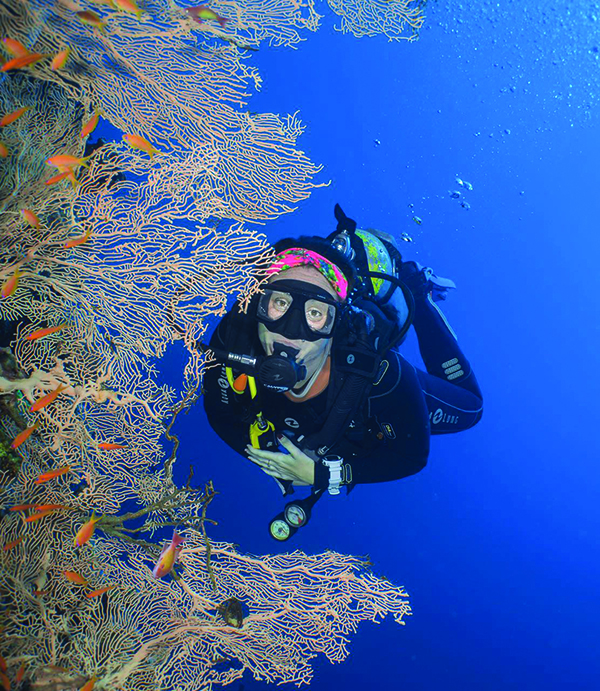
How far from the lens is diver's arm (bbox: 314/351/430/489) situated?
11.2 feet

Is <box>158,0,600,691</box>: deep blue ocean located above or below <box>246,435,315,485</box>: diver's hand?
above

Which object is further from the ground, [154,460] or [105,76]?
[105,76]

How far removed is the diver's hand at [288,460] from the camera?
3.23 meters

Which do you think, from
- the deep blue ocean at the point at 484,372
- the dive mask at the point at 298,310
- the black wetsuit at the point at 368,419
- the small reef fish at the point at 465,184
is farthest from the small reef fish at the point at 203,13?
the small reef fish at the point at 465,184

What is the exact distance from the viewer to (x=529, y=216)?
18.1m

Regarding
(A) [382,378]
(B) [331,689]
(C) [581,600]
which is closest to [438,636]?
(B) [331,689]

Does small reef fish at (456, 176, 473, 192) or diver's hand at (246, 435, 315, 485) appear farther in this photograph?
small reef fish at (456, 176, 473, 192)

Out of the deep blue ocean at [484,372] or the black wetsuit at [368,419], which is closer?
the black wetsuit at [368,419]

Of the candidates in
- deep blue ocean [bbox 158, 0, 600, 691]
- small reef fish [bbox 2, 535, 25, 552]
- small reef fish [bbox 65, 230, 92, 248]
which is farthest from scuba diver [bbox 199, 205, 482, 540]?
deep blue ocean [bbox 158, 0, 600, 691]

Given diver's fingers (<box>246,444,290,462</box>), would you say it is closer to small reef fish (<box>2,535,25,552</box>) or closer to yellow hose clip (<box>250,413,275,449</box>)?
yellow hose clip (<box>250,413,275,449</box>)

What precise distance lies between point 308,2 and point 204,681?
17.3 ft

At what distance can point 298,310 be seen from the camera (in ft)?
9.35

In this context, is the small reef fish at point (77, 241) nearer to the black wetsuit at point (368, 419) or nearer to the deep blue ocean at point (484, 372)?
the black wetsuit at point (368, 419)

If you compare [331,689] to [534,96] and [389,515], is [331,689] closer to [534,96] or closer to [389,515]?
[389,515]
